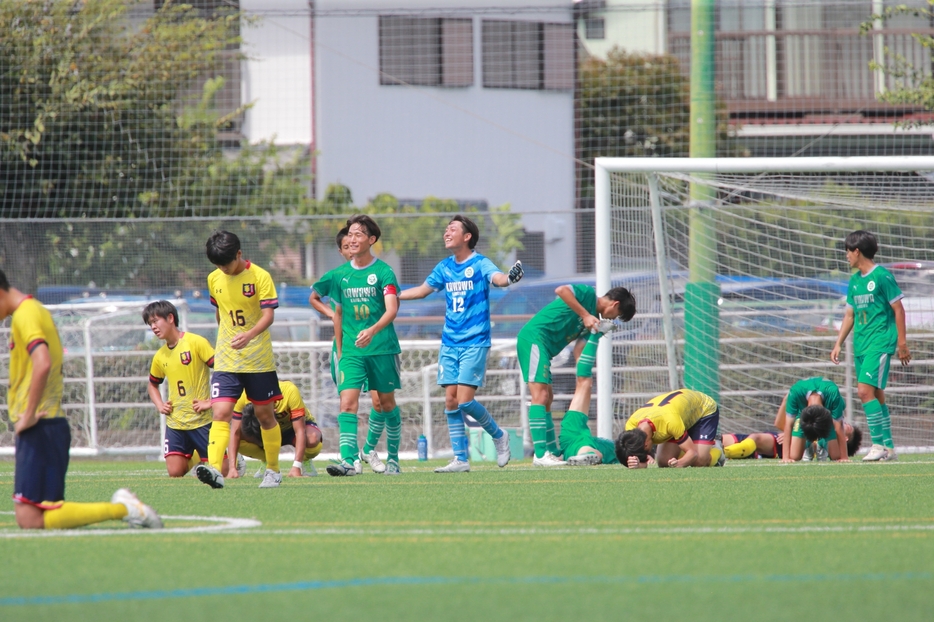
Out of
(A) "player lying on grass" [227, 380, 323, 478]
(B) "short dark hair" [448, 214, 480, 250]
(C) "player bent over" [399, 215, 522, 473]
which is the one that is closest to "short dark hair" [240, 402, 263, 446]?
(A) "player lying on grass" [227, 380, 323, 478]

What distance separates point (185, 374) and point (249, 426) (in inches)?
30.1

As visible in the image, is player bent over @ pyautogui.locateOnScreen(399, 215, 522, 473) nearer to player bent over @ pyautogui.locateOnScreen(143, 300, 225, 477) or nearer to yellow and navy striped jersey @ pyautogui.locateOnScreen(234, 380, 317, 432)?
yellow and navy striped jersey @ pyautogui.locateOnScreen(234, 380, 317, 432)

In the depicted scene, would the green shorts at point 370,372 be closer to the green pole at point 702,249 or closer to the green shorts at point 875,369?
the green shorts at point 875,369

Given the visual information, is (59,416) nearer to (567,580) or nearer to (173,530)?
(173,530)

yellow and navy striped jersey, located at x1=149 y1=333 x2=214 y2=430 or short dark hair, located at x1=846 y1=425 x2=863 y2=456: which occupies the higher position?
yellow and navy striped jersey, located at x1=149 y1=333 x2=214 y2=430

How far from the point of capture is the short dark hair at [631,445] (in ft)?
28.0

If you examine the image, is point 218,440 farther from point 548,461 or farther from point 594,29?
point 594,29

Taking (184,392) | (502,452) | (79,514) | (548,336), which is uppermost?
(548,336)

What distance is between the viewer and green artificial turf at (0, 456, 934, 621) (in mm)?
3406

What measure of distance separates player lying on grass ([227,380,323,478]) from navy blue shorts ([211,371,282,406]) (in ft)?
2.71

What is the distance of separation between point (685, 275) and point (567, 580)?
9.65 m

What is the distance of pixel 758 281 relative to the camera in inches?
526

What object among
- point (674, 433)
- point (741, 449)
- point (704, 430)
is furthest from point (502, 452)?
point (741, 449)

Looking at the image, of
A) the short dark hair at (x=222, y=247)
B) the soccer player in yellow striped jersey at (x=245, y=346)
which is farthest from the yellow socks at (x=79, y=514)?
the short dark hair at (x=222, y=247)
